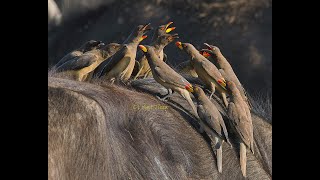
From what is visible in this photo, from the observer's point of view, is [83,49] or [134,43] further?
[83,49]

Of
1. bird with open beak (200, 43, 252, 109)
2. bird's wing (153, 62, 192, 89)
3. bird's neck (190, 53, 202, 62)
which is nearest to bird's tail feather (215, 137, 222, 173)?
bird's wing (153, 62, 192, 89)

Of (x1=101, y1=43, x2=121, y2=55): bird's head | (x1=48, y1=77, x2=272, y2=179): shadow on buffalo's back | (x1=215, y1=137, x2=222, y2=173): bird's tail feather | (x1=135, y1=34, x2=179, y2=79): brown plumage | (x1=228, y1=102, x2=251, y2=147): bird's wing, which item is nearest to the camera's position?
(x1=48, y1=77, x2=272, y2=179): shadow on buffalo's back

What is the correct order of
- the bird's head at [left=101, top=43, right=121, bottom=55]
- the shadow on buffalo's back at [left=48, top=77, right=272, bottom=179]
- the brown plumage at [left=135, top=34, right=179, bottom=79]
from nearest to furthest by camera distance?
the shadow on buffalo's back at [left=48, top=77, right=272, bottom=179] → the bird's head at [left=101, top=43, right=121, bottom=55] → the brown plumage at [left=135, top=34, right=179, bottom=79]

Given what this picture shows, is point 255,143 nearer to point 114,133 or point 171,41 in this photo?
point 171,41

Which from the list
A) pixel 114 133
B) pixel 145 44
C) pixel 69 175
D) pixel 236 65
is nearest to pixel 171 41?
pixel 145 44

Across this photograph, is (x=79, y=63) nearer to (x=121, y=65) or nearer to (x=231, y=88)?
(x=121, y=65)

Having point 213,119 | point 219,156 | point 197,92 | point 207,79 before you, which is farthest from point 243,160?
point 207,79

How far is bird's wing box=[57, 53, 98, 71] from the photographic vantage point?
24.1ft

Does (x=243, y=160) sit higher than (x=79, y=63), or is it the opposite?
(x=79, y=63)

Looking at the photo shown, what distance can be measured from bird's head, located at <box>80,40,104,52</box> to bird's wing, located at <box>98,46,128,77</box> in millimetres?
314

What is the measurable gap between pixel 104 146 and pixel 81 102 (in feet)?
1.18

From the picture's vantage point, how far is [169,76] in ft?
24.5

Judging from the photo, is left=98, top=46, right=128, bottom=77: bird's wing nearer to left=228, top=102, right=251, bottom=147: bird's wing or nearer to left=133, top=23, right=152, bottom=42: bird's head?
left=133, top=23, right=152, bottom=42: bird's head

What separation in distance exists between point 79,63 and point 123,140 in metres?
1.01
